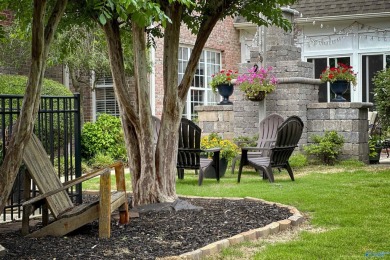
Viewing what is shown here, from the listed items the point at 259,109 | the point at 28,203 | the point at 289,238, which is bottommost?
the point at 289,238

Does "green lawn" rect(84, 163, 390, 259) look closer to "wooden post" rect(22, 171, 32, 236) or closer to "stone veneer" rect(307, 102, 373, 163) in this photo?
"stone veneer" rect(307, 102, 373, 163)

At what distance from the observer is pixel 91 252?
16.8 feet

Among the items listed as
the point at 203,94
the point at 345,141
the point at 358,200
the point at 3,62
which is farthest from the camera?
the point at 203,94

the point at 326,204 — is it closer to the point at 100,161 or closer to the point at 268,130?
the point at 268,130

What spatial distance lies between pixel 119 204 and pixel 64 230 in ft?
2.06

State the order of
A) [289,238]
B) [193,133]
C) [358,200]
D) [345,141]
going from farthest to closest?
[345,141] → [193,133] → [358,200] → [289,238]

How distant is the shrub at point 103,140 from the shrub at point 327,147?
413 cm

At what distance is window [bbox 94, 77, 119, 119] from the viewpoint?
1795 cm

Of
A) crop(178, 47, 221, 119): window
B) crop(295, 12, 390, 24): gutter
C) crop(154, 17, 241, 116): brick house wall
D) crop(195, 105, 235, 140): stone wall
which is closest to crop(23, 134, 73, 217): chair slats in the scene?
crop(195, 105, 235, 140): stone wall

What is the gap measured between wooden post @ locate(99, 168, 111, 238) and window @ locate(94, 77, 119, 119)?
1236 cm

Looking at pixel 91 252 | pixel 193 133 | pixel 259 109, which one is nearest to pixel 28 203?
pixel 91 252

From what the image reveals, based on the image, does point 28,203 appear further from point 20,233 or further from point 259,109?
point 259,109

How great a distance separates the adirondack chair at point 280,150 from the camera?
1050 cm

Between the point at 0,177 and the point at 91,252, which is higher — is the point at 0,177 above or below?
above
